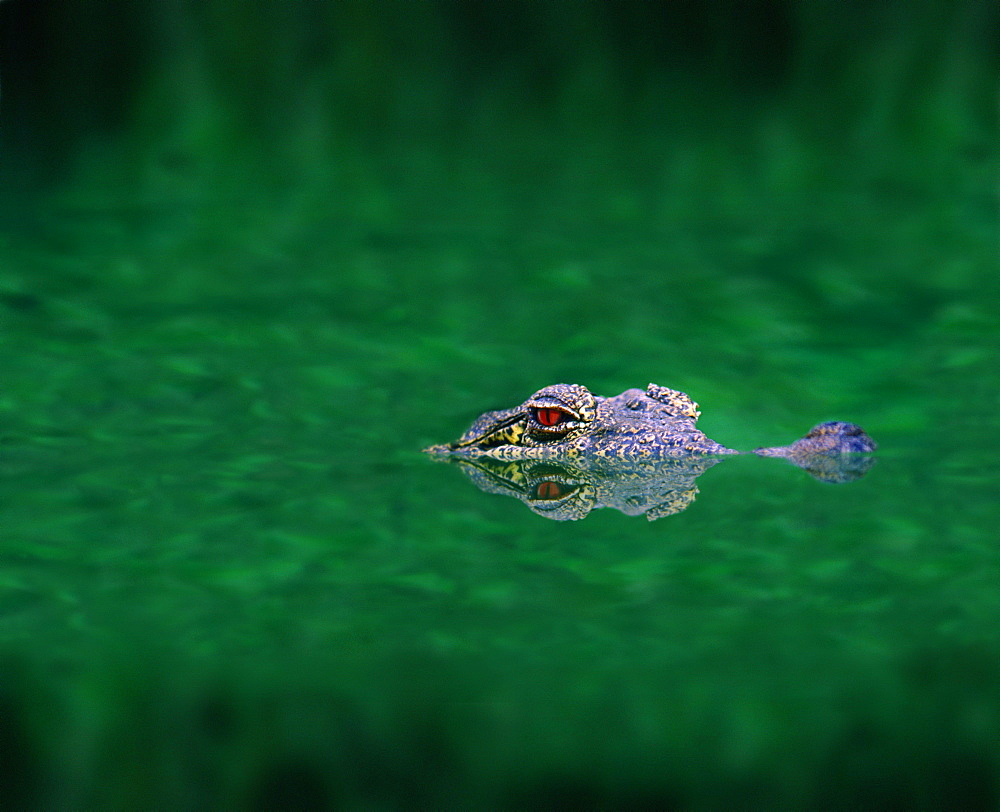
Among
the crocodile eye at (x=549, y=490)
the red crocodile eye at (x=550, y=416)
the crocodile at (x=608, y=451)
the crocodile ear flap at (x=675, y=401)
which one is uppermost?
the crocodile ear flap at (x=675, y=401)

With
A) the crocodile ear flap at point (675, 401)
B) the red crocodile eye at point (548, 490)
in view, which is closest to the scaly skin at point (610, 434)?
the crocodile ear flap at point (675, 401)

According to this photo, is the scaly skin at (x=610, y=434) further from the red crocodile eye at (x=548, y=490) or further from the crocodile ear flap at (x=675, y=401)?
the red crocodile eye at (x=548, y=490)

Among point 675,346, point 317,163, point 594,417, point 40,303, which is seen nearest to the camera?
point 594,417

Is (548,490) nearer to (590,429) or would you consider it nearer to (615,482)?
(615,482)

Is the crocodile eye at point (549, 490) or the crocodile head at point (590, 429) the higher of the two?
the crocodile head at point (590, 429)

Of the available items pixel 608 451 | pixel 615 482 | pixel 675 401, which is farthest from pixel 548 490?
pixel 675 401

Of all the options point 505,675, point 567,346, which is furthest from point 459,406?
point 505,675

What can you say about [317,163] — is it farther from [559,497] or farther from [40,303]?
[559,497]
